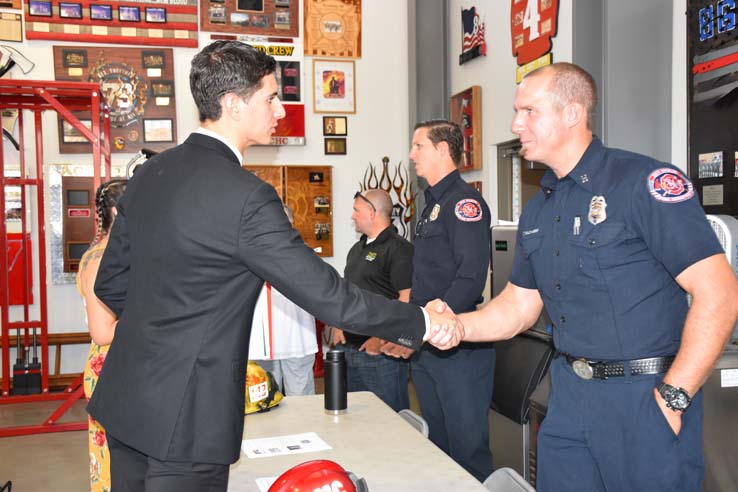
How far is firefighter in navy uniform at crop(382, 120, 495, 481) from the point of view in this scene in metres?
3.29

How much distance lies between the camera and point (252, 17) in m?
7.43

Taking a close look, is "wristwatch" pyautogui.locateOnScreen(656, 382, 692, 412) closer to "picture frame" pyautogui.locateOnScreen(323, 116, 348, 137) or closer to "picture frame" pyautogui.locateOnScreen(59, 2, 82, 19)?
"picture frame" pyautogui.locateOnScreen(323, 116, 348, 137)

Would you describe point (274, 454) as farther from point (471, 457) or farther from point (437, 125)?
point (437, 125)

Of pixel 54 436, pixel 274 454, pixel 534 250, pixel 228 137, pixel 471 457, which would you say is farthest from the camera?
pixel 54 436

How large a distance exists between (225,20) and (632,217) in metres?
6.33

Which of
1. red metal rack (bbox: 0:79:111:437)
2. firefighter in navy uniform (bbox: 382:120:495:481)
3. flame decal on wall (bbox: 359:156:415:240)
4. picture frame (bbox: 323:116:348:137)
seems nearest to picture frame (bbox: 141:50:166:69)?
red metal rack (bbox: 0:79:111:437)

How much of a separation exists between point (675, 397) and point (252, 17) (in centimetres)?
662

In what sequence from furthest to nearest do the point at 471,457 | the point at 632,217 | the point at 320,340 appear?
the point at 320,340 < the point at 471,457 < the point at 632,217

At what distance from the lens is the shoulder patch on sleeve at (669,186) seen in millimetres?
1868

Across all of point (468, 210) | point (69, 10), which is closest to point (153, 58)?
point (69, 10)

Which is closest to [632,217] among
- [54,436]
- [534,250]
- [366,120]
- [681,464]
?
[534,250]

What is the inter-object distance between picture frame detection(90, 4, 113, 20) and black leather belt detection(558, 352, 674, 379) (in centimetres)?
655

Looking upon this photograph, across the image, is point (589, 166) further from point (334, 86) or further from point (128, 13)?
point (128, 13)

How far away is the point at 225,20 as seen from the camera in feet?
24.2
